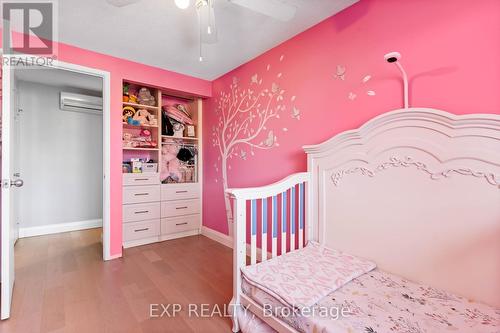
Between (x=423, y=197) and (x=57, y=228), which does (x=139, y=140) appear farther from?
(x=423, y=197)

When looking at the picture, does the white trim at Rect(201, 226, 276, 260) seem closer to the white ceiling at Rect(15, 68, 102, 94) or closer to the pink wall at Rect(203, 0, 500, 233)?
the pink wall at Rect(203, 0, 500, 233)

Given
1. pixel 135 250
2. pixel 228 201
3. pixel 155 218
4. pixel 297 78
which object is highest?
pixel 297 78

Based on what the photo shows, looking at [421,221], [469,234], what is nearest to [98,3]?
[421,221]

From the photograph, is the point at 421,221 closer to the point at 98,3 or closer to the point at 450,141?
the point at 450,141

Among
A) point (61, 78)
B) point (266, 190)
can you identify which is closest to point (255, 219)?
point (266, 190)

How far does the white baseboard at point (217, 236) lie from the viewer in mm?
2978

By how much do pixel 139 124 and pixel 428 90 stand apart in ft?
9.64

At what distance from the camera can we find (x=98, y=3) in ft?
5.67

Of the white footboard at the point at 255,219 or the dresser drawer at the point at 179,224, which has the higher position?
the white footboard at the point at 255,219

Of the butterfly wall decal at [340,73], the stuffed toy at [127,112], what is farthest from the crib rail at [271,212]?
the stuffed toy at [127,112]

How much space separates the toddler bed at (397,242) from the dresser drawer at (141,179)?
199 centimetres

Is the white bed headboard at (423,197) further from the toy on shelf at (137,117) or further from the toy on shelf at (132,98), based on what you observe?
the toy on shelf at (132,98)

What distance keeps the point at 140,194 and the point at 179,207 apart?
561 millimetres

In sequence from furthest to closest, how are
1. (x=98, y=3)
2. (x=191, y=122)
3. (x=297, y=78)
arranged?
(x=191, y=122) < (x=297, y=78) < (x=98, y=3)
